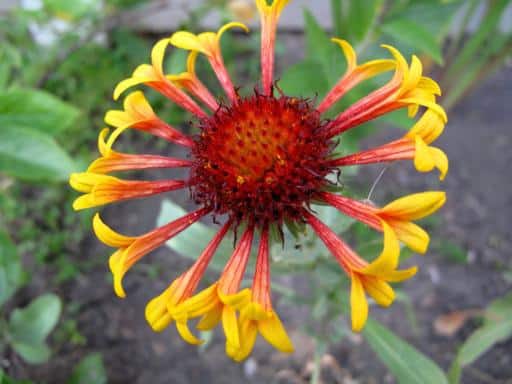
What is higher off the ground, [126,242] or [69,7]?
[69,7]

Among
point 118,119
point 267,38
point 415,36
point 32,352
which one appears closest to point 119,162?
point 118,119

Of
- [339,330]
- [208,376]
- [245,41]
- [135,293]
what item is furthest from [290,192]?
[245,41]

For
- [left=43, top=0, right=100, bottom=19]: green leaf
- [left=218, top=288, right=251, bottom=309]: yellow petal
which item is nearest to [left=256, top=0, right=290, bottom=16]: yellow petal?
[left=218, top=288, right=251, bottom=309]: yellow petal

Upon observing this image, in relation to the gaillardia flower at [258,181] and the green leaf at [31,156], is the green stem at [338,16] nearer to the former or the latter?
the gaillardia flower at [258,181]

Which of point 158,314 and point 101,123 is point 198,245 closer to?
point 158,314

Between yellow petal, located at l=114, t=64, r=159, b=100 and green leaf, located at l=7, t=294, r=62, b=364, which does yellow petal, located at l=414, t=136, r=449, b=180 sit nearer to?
yellow petal, located at l=114, t=64, r=159, b=100

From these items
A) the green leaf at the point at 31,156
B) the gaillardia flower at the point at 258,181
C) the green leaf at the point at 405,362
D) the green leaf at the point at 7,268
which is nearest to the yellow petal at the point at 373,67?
the gaillardia flower at the point at 258,181
